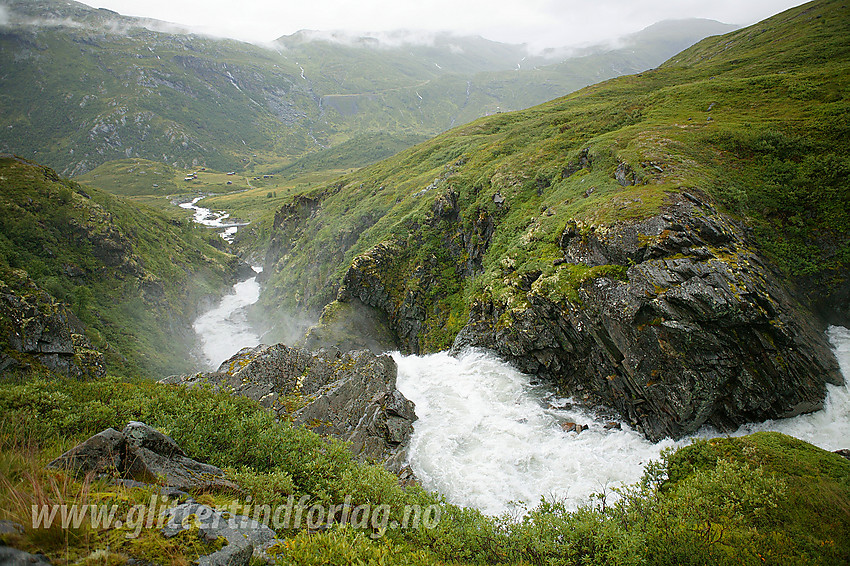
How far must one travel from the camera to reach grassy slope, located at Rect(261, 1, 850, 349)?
853 inches

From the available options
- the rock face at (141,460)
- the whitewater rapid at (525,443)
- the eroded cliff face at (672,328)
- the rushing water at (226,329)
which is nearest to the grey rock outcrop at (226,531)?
the rock face at (141,460)

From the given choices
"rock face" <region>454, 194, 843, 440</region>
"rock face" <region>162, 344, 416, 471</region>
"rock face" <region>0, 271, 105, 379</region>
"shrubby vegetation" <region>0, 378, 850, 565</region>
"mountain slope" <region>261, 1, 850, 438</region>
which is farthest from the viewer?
"rock face" <region>0, 271, 105, 379</region>

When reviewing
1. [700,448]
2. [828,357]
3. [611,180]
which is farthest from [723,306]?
[611,180]

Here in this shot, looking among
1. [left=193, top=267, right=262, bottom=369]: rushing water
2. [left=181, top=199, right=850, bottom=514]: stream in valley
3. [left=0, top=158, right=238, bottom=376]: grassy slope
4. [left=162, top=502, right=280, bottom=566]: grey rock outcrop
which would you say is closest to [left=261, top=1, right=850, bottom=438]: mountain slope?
[left=181, top=199, right=850, bottom=514]: stream in valley

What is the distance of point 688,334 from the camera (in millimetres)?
16922

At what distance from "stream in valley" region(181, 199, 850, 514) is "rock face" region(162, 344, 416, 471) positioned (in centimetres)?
156

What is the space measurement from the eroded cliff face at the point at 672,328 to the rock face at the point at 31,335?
3082cm

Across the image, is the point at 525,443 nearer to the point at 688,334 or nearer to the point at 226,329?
the point at 688,334

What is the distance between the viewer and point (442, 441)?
62.6 ft

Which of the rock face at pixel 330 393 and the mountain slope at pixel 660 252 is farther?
the rock face at pixel 330 393

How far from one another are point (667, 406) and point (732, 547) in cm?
1052

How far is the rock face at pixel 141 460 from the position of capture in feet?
22.9

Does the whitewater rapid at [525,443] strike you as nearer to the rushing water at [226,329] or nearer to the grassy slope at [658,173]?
the grassy slope at [658,173]

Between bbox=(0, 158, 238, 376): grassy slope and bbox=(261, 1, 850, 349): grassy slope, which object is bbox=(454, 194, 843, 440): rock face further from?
bbox=(0, 158, 238, 376): grassy slope
